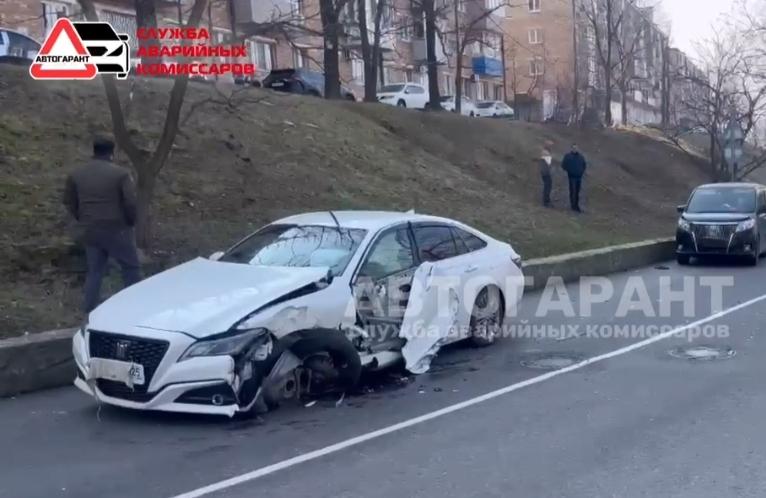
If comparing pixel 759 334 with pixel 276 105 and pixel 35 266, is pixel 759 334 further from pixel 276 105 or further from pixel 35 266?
pixel 276 105

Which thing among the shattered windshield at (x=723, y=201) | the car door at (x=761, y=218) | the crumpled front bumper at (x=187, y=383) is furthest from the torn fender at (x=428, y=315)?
the shattered windshield at (x=723, y=201)

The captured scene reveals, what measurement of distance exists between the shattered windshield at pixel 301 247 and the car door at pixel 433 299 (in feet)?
2.53

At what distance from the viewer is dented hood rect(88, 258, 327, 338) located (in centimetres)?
736

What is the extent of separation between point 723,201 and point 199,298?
15643mm

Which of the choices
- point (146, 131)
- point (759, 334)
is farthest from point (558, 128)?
point (759, 334)

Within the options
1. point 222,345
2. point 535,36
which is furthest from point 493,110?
point 222,345

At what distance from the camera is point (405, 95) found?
139 ft

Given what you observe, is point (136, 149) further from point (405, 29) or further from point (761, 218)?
point (405, 29)

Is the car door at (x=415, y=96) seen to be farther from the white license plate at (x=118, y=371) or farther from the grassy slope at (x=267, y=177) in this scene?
the white license plate at (x=118, y=371)

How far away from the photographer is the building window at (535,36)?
70312 millimetres

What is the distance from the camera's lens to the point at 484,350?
1065cm

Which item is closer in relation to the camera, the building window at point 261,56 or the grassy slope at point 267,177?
the grassy slope at point 267,177

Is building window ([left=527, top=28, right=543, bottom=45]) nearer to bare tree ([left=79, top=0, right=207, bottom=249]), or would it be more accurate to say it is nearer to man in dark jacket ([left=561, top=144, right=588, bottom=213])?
man in dark jacket ([left=561, top=144, right=588, bottom=213])

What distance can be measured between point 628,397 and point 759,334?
374 cm
